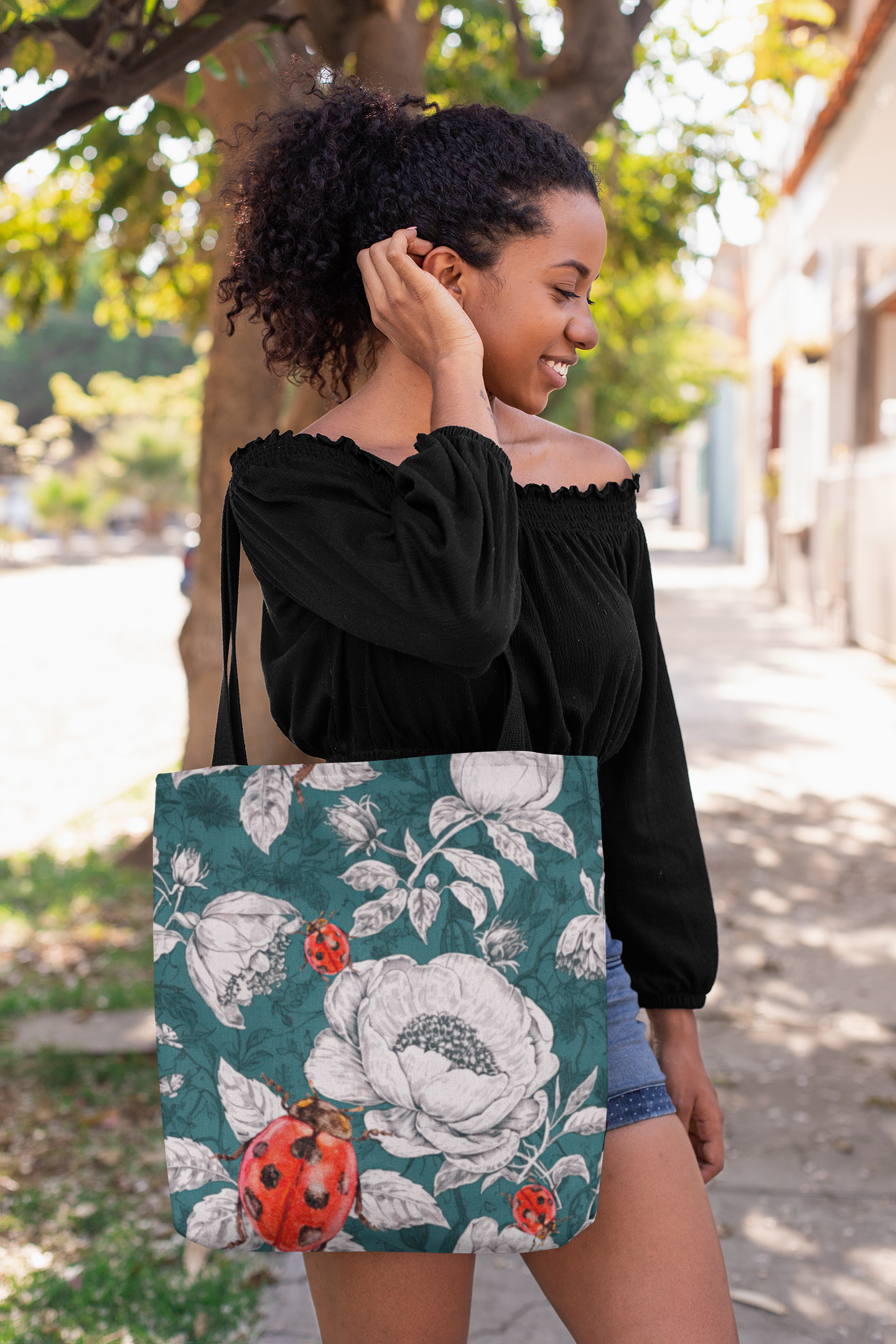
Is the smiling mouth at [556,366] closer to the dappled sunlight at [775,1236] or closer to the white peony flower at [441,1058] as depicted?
the white peony flower at [441,1058]

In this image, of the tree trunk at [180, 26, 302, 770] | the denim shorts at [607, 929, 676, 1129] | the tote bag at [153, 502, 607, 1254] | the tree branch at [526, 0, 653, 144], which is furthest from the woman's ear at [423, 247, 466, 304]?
the tree branch at [526, 0, 653, 144]

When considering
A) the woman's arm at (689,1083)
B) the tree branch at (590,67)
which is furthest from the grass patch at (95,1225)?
the tree branch at (590,67)

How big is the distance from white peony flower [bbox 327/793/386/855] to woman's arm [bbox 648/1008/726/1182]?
23.0 inches

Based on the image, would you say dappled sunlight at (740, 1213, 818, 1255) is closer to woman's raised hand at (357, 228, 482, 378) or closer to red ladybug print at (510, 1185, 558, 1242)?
red ladybug print at (510, 1185, 558, 1242)

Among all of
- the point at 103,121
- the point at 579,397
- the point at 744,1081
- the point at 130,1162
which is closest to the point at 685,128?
the point at 103,121

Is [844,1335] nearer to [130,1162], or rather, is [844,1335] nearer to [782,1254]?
[782,1254]

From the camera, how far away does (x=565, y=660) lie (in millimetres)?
1543

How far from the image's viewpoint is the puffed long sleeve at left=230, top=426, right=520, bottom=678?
1.36m

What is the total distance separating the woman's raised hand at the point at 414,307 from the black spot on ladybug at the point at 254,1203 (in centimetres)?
94

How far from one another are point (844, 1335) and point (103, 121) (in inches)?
197

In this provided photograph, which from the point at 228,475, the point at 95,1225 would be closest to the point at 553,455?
the point at 95,1225

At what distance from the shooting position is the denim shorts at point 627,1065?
1483 mm

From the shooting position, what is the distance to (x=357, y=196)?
1602 mm

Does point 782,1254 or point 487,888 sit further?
point 782,1254
